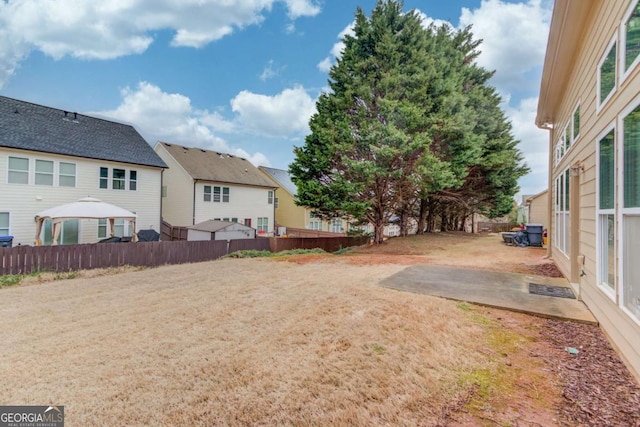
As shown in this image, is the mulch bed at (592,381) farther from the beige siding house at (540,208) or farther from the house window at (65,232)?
the beige siding house at (540,208)

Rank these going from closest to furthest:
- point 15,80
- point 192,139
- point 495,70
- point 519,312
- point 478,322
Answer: point 478,322, point 519,312, point 15,80, point 495,70, point 192,139

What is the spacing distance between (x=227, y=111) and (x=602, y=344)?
884 inches

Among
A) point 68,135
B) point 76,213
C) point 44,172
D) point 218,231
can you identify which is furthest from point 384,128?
point 68,135

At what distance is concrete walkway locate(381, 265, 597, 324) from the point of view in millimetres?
4160

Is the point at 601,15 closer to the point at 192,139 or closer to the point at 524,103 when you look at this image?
the point at 524,103

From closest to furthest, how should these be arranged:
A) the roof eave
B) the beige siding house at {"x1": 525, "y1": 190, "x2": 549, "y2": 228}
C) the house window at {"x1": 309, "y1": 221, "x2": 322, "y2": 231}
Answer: the roof eave < the beige siding house at {"x1": 525, "y1": 190, "x2": 549, "y2": 228} < the house window at {"x1": 309, "y1": 221, "x2": 322, "y2": 231}

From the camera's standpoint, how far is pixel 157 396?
256cm

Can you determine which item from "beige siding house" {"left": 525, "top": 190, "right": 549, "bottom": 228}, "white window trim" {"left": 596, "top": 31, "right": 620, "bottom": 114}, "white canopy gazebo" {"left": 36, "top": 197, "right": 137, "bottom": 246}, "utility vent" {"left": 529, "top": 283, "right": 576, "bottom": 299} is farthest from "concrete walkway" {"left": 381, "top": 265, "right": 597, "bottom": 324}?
"beige siding house" {"left": 525, "top": 190, "right": 549, "bottom": 228}

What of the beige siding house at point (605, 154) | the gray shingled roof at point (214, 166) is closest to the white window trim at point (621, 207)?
the beige siding house at point (605, 154)

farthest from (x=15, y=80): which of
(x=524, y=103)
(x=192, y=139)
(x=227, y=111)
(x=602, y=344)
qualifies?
(x=524, y=103)

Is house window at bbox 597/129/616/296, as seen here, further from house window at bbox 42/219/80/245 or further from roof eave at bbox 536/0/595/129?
house window at bbox 42/219/80/245

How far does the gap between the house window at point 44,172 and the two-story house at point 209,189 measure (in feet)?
25.9

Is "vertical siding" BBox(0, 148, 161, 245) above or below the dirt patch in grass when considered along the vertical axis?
above

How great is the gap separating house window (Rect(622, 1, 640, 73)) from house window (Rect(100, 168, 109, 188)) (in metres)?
18.8
